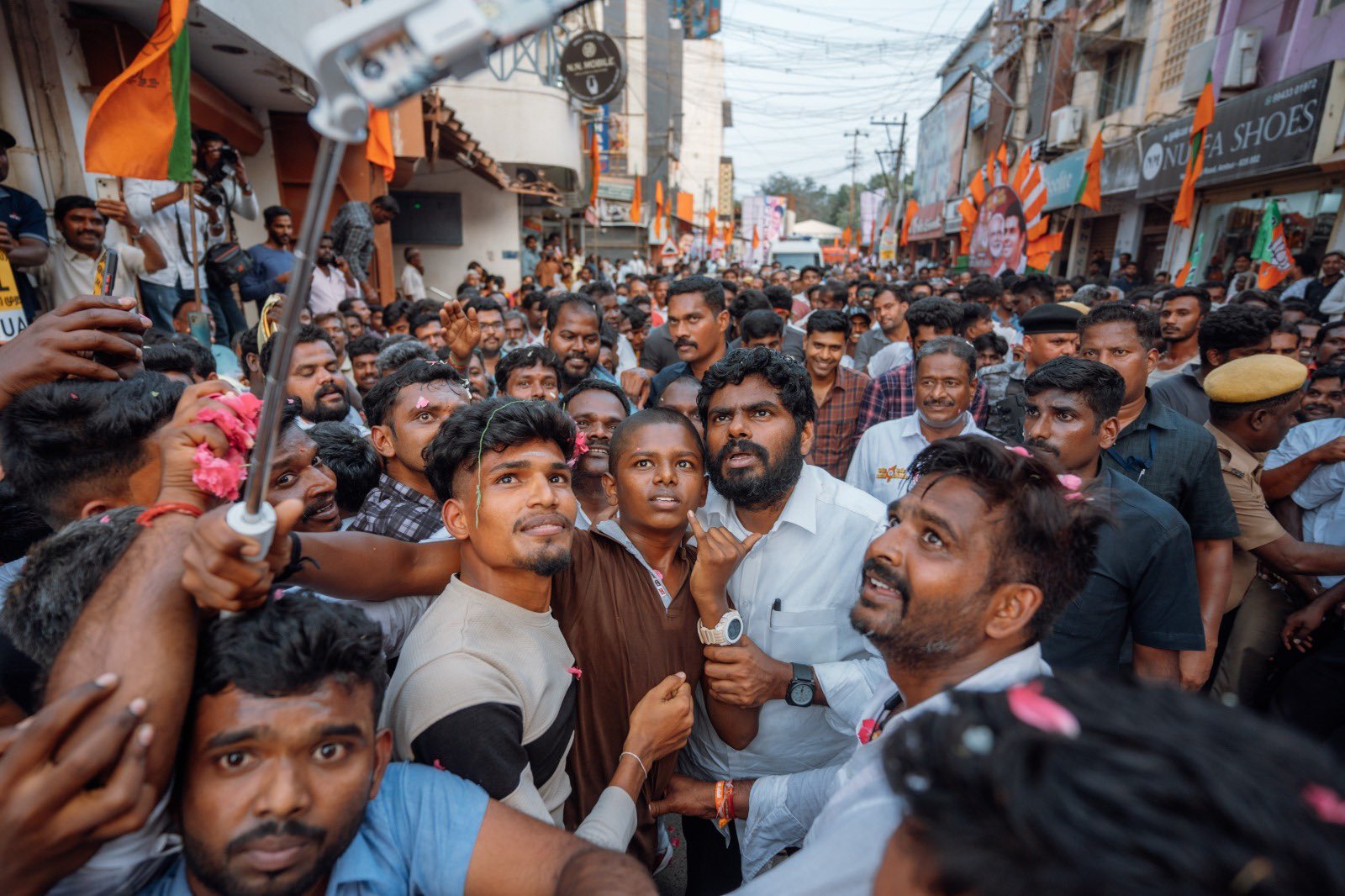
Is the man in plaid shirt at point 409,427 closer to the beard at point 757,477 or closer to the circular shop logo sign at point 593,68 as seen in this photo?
the beard at point 757,477

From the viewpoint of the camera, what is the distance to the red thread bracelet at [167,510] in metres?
1.16

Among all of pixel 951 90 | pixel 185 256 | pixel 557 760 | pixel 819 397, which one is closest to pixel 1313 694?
pixel 819 397

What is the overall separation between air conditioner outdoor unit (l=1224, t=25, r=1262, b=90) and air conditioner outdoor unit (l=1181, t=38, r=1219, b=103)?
0.78m

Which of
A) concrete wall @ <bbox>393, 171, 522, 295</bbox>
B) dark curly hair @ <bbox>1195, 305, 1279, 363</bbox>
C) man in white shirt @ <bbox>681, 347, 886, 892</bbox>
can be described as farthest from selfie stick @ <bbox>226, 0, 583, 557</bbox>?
concrete wall @ <bbox>393, 171, 522, 295</bbox>

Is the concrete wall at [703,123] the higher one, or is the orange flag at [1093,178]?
the concrete wall at [703,123]

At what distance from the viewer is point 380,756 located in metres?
1.38

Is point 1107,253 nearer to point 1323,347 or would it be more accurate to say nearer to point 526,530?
point 1323,347

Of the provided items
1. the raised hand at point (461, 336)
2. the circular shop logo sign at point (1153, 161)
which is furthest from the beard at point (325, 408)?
the circular shop logo sign at point (1153, 161)

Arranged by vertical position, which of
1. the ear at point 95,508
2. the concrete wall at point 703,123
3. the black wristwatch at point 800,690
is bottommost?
the black wristwatch at point 800,690

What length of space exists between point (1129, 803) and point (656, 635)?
1.52 meters

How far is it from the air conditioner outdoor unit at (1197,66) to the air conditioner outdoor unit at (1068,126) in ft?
15.4

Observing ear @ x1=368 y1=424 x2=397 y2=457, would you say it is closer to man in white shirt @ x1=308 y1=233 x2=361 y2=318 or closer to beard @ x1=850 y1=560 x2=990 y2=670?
beard @ x1=850 y1=560 x2=990 y2=670

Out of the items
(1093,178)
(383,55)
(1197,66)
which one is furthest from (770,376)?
(1197,66)

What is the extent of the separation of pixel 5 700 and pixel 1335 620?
462cm
